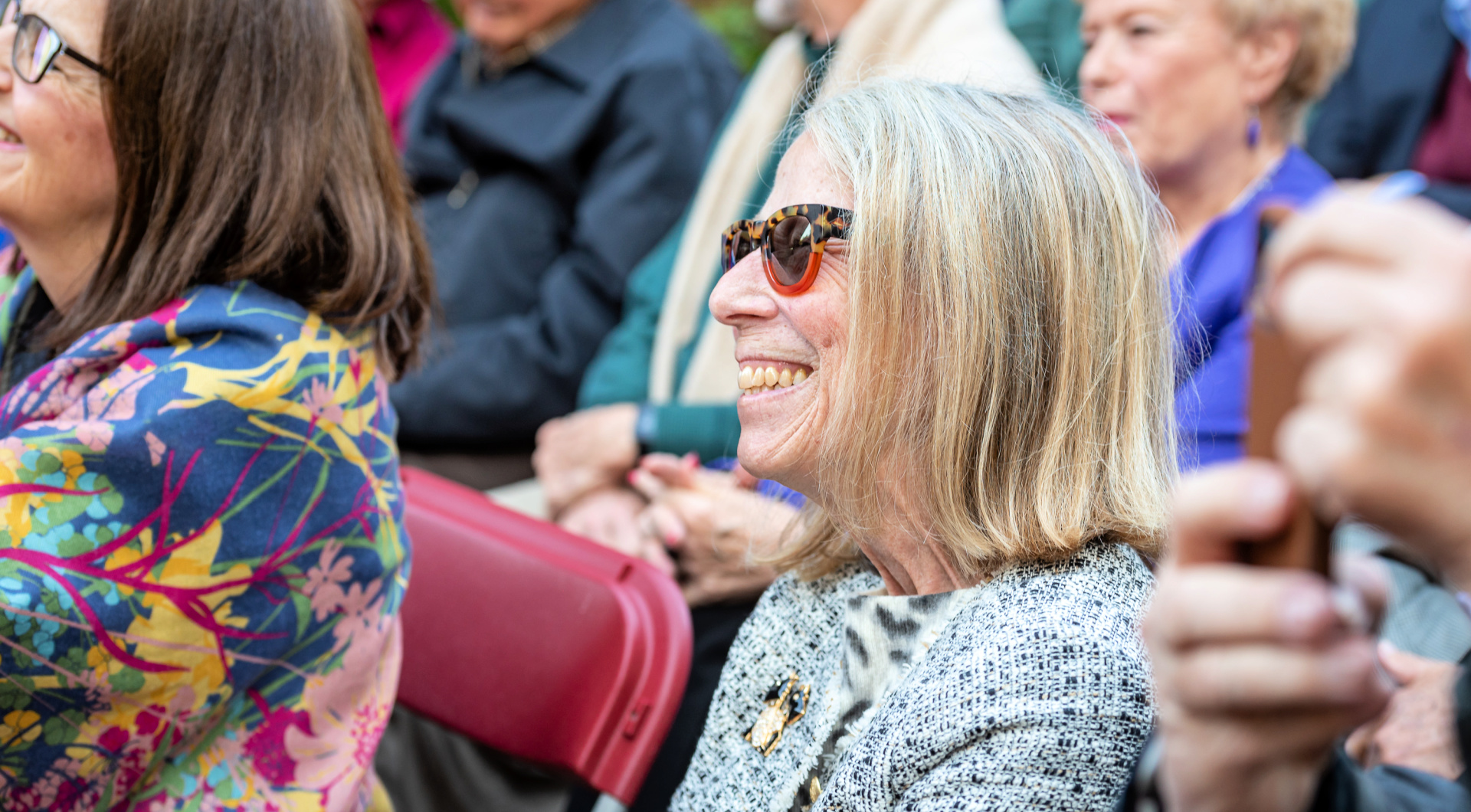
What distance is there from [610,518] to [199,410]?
1.36 metres

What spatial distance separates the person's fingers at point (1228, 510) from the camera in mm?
624

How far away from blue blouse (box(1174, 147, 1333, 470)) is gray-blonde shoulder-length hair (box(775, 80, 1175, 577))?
548mm

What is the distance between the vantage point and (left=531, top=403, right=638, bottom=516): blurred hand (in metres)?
2.81

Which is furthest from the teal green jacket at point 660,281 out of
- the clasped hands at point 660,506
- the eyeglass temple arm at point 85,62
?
the eyeglass temple arm at point 85,62

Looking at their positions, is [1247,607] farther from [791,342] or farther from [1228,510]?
[791,342]

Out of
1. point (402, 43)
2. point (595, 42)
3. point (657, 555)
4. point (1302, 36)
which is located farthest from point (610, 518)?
point (402, 43)

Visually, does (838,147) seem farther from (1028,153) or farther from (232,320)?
(232,320)

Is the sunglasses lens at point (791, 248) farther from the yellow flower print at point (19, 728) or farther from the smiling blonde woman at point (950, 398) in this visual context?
the yellow flower print at point (19, 728)

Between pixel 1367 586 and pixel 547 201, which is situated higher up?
pixel 1367 586

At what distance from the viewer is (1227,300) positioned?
89.5 inches

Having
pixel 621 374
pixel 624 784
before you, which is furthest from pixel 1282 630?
pixel 621 374

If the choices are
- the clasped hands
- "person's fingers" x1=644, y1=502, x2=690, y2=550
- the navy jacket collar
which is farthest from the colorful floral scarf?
the navy jacket collar

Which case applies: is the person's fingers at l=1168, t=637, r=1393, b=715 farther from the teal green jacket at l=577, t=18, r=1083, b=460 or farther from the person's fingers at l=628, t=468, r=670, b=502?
the teal green jacket at l=577, t=18, r=1083, b=460

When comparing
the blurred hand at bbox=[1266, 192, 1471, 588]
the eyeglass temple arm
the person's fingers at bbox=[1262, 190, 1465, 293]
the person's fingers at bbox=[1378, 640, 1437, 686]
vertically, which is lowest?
the person's fingers at bbox=[1378, 640, 1437, 686]
